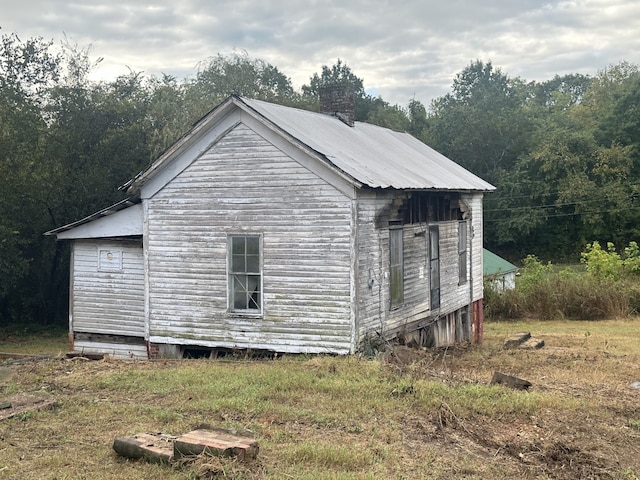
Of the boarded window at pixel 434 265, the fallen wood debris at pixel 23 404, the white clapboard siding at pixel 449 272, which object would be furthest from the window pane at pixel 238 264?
the white clapboard siding at pixel 449 272

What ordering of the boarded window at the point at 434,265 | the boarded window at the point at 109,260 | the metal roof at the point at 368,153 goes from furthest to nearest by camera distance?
the boarded window at the point at 434,265 < the boarded window at the point at 109,260 < the metal roof at the point at 368,153

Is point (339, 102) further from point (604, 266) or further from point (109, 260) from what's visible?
point (604, 266)

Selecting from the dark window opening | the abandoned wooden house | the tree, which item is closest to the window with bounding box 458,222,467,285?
the dark window opening

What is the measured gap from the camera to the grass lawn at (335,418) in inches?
259

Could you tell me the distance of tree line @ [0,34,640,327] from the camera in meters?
22.0

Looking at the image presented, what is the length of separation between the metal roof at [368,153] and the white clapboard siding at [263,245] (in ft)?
2.00

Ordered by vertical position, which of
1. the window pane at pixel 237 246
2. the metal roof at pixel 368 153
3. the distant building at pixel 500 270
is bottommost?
the distant building at pixel 500 270

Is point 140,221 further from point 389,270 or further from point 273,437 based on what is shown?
point 273,437

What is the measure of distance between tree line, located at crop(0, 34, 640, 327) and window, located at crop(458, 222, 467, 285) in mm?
12145

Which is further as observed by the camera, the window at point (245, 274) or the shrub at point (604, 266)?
the shrub at point (604, 266)

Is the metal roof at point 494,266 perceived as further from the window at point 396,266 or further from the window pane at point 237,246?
the window pane at point 237,246

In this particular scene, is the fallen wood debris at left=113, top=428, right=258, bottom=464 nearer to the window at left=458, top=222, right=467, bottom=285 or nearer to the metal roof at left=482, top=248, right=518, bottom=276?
the window at left=458, top=222, right=467, bottom=285

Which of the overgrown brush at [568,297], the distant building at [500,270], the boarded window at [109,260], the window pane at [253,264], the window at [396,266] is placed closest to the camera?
the window pane at [253,264]

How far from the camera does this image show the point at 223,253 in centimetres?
1322
